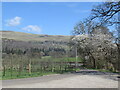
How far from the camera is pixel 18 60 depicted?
63.6 feet

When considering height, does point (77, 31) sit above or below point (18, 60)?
above

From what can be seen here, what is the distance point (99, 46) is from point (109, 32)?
2.74 metres

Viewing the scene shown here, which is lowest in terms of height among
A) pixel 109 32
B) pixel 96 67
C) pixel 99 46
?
pixel 96 67

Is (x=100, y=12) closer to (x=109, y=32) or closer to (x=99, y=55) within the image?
(x=109, y=32)

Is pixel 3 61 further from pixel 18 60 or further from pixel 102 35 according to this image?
pixel 102 35

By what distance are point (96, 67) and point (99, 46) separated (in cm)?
488

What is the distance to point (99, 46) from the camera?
105 feet

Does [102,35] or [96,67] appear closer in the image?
[102,35]

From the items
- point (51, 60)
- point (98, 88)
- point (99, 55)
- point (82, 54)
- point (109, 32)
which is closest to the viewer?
point (98, 88)

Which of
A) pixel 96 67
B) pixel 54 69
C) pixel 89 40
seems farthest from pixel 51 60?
pixel 96 67

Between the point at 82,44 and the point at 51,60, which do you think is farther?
the point at 82,44

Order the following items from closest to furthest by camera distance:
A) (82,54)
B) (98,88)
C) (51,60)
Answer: (98,88) < (51,60) < (82,54)

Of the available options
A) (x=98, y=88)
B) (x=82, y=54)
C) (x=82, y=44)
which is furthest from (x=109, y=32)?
(x=98, y=88)

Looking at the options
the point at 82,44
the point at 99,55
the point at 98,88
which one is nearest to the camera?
the point at 98,88
